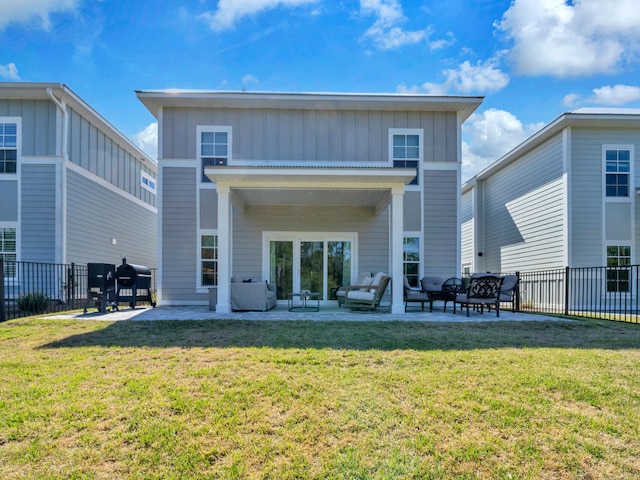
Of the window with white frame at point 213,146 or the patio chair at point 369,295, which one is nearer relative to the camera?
the patio chair at point 369,295

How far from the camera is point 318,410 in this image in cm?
281

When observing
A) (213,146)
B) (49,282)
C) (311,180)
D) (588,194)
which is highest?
(213,146)

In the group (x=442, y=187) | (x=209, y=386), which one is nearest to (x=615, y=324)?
(x=442, y=187)

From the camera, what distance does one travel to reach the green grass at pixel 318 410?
2.18 m

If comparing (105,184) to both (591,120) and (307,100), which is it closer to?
(307,100)

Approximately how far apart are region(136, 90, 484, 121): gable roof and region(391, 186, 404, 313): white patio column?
11.2 ft

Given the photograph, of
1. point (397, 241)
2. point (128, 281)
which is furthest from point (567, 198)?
point (128, 281)

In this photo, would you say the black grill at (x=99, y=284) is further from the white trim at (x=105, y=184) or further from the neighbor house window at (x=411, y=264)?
the neighbor house window at (x=411, y=264)

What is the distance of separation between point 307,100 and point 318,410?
8725mm

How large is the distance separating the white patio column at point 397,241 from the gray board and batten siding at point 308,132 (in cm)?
267

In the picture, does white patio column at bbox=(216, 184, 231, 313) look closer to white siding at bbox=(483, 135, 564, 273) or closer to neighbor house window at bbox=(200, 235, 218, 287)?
neighbor house window at bbox=(200, 235, 218, 287)

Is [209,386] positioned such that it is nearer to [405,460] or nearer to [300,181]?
[405,460]

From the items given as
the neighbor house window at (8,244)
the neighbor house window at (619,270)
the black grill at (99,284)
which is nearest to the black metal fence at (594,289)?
the neighbor house window at (619,270)

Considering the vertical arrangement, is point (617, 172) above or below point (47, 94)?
below
